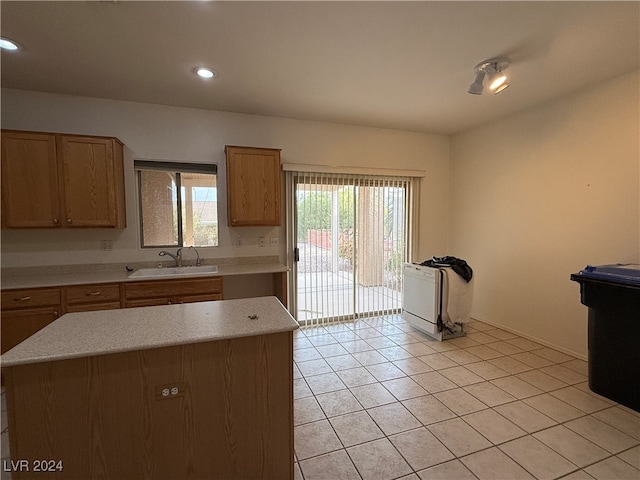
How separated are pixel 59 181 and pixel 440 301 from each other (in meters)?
4.08

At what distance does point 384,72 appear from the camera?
8.41 ft

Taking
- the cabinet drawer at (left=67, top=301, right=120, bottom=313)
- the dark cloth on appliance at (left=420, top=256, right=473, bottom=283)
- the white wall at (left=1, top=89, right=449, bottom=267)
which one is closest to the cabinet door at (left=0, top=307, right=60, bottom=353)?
the cabinet drawer at (left=67, top=301, right=120, bottom=313)

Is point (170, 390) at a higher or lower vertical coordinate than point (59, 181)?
lower

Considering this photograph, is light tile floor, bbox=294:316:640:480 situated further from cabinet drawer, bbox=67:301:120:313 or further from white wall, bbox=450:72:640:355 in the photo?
cabinet drawer, bbox=67:301:120:313

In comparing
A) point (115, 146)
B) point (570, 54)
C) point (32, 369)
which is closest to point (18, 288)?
point (115, 146)

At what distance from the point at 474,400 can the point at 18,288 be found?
12.6 ft

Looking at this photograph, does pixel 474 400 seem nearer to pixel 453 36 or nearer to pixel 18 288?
pixel 453 36

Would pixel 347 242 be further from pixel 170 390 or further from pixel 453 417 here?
pixel 170 390

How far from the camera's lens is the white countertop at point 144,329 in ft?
3.97

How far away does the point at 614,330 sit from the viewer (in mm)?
2256

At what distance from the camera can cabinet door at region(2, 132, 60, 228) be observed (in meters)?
2.61

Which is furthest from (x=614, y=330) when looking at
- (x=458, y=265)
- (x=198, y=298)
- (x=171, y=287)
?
(x=171, y=287)

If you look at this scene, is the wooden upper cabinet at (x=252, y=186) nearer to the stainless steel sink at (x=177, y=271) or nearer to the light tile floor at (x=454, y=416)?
the stainless steel sink at (x=177, y=271)

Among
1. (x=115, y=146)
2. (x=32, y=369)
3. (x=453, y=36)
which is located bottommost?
(x=32, y=369)
